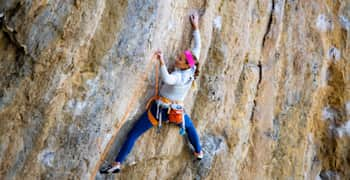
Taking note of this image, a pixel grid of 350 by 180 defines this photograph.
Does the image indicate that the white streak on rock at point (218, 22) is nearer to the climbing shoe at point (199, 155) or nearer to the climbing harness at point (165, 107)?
the climbing harness at point (165, 107)

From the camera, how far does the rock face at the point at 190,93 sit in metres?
4.71

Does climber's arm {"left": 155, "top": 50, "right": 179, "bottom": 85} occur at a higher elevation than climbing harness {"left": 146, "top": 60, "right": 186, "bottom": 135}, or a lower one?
higher

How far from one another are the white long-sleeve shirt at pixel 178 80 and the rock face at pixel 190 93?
6.6 inches

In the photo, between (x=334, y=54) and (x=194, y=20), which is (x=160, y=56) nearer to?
(x=194, y=20)

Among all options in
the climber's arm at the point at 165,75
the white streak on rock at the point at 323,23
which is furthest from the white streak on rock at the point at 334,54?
the climber's arm at the point at 165,75

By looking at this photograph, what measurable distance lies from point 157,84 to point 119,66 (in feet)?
1.68

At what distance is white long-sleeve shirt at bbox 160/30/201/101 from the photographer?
4.68 metres

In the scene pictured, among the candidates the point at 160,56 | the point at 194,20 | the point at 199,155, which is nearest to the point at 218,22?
the point at 194,20

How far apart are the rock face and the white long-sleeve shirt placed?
17 cm

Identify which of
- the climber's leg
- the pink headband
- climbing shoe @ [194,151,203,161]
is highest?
the pink headband

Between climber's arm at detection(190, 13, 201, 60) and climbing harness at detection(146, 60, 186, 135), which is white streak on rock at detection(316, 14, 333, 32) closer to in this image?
climber's arm at detection(190, 13, 201, 60)

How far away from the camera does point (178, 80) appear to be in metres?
4.79

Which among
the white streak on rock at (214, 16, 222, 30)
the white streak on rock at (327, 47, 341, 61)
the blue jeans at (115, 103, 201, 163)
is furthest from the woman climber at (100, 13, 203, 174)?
the white streak on rock at (327, 47, 341, 61)

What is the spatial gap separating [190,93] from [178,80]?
687mm
